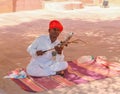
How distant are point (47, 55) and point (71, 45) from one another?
2454 millimetres

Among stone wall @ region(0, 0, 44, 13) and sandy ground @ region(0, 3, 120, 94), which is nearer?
sandy ground @ region(0, 3, 120, 94)

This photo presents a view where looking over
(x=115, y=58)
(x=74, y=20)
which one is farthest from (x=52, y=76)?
(x=74, y=20)

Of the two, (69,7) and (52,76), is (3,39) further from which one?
(69,7)

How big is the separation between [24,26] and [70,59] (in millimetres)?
4295

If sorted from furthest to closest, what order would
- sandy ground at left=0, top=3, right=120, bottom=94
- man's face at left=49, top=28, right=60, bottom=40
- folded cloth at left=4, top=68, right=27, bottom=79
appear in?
folded cloth at left=4, top=68, right=27, bottom=79 → man's face at left=49, top=28, right=60, bottom=40 → sandy ground at left=0, top=3, right=120, bottom=94

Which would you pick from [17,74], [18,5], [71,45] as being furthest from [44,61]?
[18,5]

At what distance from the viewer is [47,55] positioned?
14.8 ft

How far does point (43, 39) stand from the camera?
4465 mm

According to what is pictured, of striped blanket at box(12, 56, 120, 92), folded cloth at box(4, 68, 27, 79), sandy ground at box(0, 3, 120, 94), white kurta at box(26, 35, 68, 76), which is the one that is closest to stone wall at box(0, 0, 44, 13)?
sandy ground at box(0, 3, 120, 94)

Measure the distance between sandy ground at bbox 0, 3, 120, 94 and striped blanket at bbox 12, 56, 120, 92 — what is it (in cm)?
13

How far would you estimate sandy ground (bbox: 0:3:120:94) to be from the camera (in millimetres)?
4145

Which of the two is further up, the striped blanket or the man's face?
the man's face

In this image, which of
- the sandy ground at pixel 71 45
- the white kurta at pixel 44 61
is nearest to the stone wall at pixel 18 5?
the sandy ground at pixel 71 45

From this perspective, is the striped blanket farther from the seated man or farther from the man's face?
the man's face
